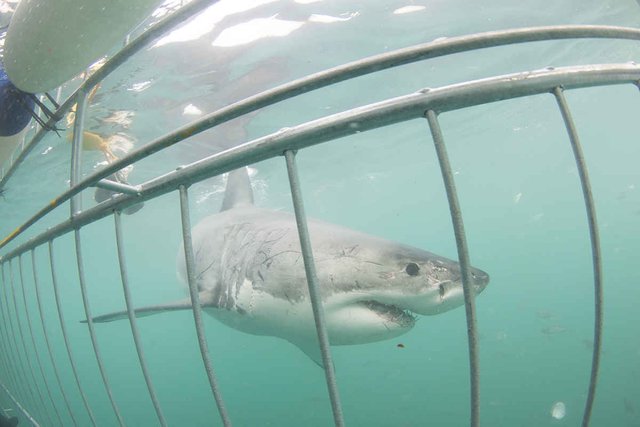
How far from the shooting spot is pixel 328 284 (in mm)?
2471

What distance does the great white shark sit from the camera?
7.08 feet

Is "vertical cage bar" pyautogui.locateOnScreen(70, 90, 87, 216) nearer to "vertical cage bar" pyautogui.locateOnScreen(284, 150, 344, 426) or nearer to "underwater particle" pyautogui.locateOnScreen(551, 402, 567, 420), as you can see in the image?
"vertical cage bar" pyautogui.locateOnScreen(284, 150, 344, 426)

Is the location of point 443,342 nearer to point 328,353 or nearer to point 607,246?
point 607,246

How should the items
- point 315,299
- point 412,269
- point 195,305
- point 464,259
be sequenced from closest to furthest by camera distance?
point 464,259 < point 315,299 < point 195,305 < point 412,269

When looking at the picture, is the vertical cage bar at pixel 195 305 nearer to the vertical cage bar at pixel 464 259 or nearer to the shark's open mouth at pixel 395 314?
the vertical cage bar at pixel 464 259

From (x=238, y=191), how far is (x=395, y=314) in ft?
14.3

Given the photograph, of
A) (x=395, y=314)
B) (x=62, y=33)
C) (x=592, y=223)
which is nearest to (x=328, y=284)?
(x=395, y=314)

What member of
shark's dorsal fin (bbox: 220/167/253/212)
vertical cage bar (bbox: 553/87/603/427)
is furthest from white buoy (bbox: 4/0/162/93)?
shark's dorsal fin (bbox: 220/167/253/212)

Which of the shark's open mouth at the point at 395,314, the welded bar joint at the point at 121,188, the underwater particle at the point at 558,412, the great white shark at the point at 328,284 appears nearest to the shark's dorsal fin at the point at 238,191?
the great white shark at the point at 328,284

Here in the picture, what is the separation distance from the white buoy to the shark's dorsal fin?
14.2 ft

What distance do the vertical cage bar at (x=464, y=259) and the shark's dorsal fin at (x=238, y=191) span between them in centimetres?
544

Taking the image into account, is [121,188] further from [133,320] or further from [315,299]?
[315,299]

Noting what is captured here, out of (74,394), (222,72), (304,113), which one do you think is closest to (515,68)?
(304,113)

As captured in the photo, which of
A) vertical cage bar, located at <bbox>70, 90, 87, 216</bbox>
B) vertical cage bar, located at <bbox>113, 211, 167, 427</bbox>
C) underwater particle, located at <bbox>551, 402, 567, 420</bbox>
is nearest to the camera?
vertical cage bar, located at <bbox>113, 211, 167, 427</bbox>
